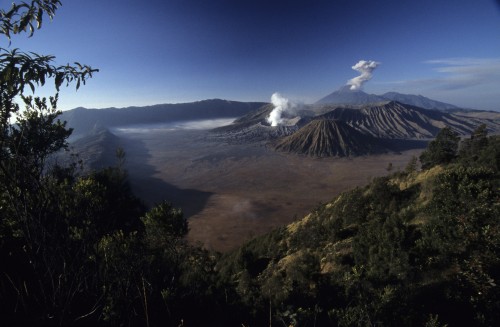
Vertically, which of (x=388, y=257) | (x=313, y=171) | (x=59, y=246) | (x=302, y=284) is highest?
(x=59, y=246)

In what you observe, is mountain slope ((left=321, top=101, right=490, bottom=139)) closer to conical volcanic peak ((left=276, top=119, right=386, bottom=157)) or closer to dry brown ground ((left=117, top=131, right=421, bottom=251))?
conical volcanic peak ((left=276, top=119, right=386, bottom=157))

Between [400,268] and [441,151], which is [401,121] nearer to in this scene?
[441,151]

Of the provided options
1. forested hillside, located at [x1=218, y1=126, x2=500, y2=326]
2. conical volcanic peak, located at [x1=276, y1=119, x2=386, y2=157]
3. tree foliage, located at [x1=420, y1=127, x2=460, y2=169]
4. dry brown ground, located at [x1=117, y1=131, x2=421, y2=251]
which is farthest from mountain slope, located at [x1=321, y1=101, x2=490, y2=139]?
forested hillside, located at [x1=218, y1=126, x2=500, y2=326]

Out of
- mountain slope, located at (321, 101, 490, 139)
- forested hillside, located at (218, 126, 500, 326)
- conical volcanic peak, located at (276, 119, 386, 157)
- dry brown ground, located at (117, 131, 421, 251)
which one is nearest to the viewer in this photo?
forested hillside, located at (218, 126, 500, 326)

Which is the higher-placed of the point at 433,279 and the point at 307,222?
the point at 433,279

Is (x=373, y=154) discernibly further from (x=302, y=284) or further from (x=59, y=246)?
(x=59, y=246)

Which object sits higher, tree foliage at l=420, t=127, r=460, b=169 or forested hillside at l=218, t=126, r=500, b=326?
tree foliage at l=420, t=127, r=460, b=169

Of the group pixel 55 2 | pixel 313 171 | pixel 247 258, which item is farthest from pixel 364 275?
pixel 313 171
